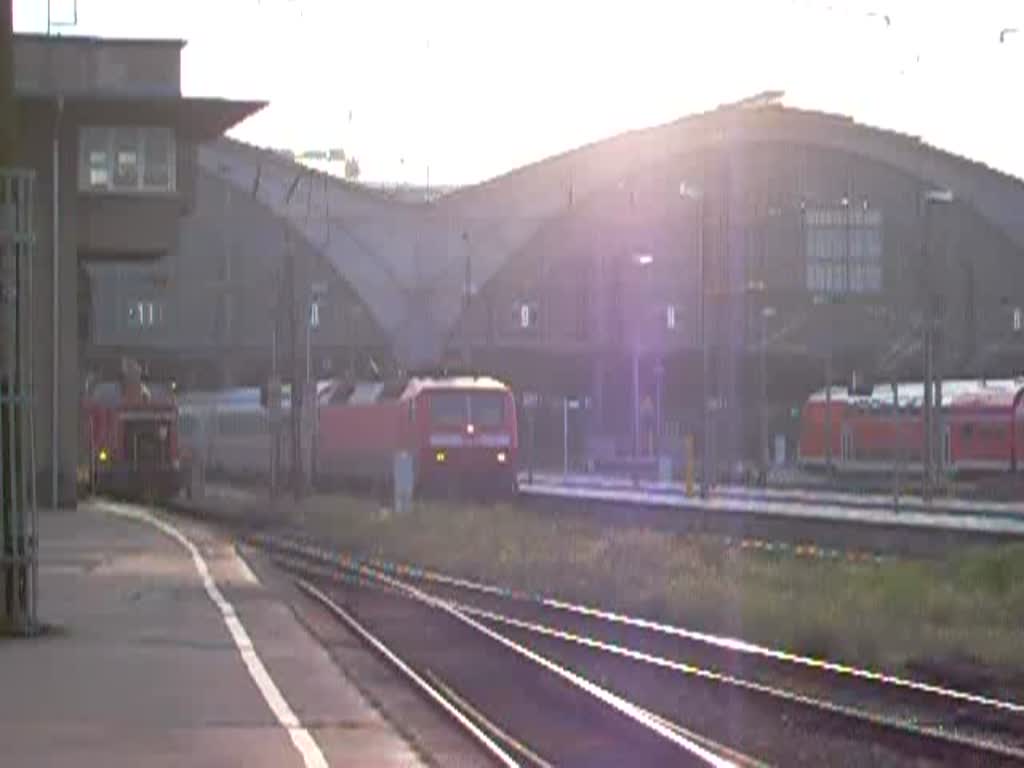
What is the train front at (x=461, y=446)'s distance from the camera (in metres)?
49.0

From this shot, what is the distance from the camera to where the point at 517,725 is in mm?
15109

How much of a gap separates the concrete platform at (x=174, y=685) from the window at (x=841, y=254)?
2688 inches

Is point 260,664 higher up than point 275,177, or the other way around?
point 275,177

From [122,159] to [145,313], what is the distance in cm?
4577

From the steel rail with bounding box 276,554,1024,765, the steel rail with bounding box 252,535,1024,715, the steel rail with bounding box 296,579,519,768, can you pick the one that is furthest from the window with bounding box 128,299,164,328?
the steel rail with bounding box 276,554,1024,765

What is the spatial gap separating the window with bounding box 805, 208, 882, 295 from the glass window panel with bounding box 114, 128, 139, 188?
160ft

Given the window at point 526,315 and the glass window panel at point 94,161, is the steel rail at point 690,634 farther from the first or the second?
the window at point 526,315

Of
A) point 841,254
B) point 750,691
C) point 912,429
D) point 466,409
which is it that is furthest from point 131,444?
A: point 750,691

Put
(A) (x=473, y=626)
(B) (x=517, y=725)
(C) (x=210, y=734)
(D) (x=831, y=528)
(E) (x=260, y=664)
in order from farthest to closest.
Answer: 1. (D) (x=831, y=528)
2. (A) (x=473, y=626)
3. (E) (x=260, y=664)
4. (B) (x=517, y=725)
5. (C) (x=210, y=734)

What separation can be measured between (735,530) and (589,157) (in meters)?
64.0

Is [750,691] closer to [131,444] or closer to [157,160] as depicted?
[157,160]

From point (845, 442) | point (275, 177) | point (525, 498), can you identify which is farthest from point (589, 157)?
point (525, 498)

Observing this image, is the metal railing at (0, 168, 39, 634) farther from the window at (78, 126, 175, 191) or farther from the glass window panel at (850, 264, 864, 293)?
the glass window panel at (850, 264, 864, 293)

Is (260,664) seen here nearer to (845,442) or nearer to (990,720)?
(990,720)
